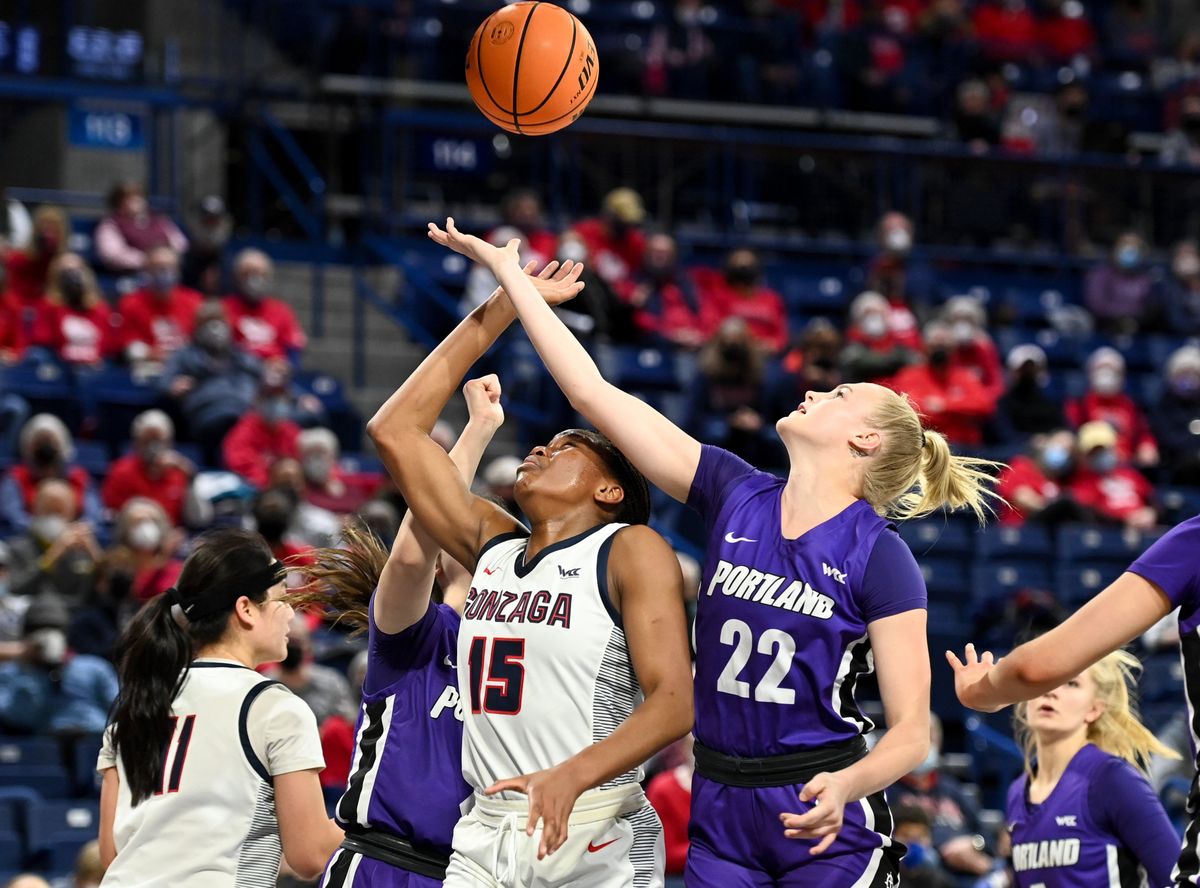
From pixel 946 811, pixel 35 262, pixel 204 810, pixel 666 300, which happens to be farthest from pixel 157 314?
pixel 204 810

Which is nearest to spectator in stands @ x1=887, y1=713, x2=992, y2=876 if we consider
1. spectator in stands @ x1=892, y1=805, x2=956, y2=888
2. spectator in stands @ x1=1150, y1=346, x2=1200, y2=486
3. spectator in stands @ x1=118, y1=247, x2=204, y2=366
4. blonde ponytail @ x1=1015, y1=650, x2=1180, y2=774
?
spectator in stands @ x1=892, y1=805, x2=956, y2=888

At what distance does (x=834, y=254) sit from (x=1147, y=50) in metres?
5.79

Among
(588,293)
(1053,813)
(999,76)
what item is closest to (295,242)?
(588,293)

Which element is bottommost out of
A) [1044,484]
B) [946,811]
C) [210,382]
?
[946,811]

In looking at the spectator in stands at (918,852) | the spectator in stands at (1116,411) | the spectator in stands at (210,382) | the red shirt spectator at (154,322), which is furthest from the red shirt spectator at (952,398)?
the red shirt spectator at (154,322)

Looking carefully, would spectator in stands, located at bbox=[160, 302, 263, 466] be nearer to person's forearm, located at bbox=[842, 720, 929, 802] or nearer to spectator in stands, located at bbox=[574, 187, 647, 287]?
spectator in stands, located at bbox=[574, 187, 647, 287]

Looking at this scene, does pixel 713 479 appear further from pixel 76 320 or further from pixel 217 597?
pixel 76 320

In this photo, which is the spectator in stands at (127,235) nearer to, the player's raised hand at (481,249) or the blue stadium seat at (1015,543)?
the blue stadium seat at (1015,543)

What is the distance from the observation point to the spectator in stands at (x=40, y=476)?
10711 millimetres

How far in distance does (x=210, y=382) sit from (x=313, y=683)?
146 inches

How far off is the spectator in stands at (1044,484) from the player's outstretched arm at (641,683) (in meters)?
8.87

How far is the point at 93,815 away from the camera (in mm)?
8602

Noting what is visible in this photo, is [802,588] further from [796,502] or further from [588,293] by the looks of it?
[588,293]

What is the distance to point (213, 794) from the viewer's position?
4.54 m
